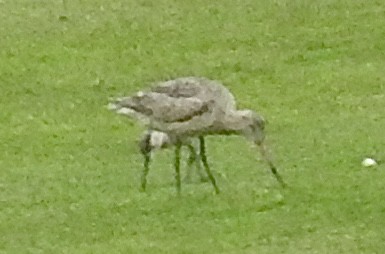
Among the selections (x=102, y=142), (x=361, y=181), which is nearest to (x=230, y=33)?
(x=102, y=142)

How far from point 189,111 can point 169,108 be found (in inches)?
4.5

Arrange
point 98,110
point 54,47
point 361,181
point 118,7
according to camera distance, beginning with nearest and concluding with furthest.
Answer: point 361,181 < point 98,110 < point 54,47 < point 118,7

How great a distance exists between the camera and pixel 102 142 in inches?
387

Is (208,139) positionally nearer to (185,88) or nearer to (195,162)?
(195,162)

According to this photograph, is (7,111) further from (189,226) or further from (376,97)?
(189,226)

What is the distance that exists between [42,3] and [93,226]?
6.40 metres

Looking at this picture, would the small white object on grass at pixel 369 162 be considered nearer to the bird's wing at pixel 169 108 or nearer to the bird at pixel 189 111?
the bird at pixel 189 111

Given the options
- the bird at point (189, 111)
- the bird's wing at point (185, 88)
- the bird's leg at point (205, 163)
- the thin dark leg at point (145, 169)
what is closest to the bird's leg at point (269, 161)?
the bird at point (189, 111)

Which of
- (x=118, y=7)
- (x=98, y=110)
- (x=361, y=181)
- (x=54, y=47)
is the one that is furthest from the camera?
(x=118, y=7)

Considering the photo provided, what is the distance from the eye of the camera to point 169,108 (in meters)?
8.22

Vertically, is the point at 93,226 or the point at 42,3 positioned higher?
the point at 42,3

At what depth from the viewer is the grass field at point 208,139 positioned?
299 inches

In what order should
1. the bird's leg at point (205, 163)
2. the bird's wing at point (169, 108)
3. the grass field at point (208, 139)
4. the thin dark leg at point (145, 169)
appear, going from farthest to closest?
the thin dark leg at point (145, 169) → the bird's leg at point (205, 163) → the bird's wing at point (169, 108) → the grass field at point (208, 139)

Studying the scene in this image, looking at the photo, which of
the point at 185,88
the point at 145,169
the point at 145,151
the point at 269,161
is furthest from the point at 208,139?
the point at 185,88
